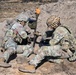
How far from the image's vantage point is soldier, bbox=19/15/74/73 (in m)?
7.16

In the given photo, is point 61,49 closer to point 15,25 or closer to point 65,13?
point 15,25

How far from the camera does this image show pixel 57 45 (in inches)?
292

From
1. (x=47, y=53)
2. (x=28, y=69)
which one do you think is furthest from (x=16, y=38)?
(x=28, y=69)

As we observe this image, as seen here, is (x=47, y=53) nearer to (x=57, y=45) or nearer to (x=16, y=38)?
(x=57, y=45)

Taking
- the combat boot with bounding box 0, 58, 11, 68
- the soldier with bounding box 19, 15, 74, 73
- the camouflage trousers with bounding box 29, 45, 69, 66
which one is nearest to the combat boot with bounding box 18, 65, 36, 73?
the soldier with bounding box 19, 15, 74, 73

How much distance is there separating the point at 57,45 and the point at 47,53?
1.12ft

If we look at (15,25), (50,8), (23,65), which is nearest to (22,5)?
(50,8)

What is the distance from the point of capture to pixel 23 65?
733cm

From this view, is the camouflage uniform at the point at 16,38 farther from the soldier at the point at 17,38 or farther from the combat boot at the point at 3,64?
the combat boot at the point at 3,64

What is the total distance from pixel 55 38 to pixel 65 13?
3.85m

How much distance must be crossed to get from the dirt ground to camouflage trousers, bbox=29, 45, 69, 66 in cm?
26

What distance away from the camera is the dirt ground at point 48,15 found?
7195 mm

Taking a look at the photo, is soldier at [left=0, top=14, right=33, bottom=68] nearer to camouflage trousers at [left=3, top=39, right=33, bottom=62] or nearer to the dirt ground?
camouflage trousers at [left=3, top=39, right=33, bottom=62]

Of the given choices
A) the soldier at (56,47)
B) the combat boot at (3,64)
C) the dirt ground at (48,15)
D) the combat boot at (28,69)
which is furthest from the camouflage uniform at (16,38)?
the combat boot at (28,69)
